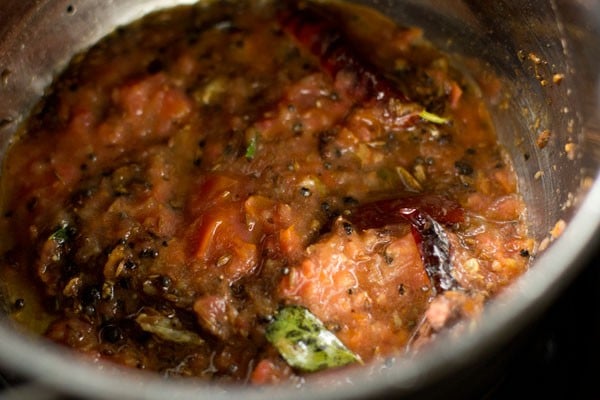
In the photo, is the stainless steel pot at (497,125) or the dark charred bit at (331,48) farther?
the dark charred bit at (331,48)

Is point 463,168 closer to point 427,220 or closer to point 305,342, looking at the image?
→ point 427,220

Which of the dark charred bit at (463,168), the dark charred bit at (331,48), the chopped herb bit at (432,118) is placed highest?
the dark charred bit at (331,48)

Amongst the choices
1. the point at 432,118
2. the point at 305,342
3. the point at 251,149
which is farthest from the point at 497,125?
the point at 305,342

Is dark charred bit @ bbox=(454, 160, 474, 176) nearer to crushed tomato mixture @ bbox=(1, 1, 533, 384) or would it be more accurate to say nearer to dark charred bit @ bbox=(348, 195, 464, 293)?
crushed tomato mixture @ bbox=(1, 1, 533, 384)

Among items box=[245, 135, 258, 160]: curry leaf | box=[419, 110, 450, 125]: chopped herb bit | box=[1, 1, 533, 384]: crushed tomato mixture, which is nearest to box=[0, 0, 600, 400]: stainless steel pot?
box=[1, 1, 533, 384]: crushed tomato mixture

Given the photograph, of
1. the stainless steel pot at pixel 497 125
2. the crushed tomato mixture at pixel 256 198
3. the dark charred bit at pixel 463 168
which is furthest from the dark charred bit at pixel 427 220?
the stainless steel pot at pixel 497 125

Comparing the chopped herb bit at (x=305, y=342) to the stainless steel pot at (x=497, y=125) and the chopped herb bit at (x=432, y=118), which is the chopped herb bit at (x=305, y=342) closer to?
the stainless steel pot at (x=497, y=125)
